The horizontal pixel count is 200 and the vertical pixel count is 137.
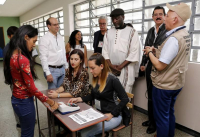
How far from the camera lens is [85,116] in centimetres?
125

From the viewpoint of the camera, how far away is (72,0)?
4.29 meters

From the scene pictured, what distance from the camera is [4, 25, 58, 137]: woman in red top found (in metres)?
1.18

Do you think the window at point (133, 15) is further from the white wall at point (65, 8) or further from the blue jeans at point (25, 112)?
the blue jeans at point (25, 112)

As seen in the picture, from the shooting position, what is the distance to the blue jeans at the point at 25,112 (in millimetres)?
1299

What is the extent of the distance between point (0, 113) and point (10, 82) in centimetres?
200

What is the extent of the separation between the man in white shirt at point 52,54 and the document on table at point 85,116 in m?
1.11

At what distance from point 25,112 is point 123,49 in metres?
1.52

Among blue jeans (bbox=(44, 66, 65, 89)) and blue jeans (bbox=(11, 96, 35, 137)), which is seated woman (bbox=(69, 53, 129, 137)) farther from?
blue jeans (bbox=(44, 66, 65, 89))

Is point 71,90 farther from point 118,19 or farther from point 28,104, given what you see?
point 118,19

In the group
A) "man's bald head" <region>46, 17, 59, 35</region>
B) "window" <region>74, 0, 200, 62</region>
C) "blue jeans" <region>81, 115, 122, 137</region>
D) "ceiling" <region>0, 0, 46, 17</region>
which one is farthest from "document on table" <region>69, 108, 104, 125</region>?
"ceiling" <region>0, 0, 46, 17</region>

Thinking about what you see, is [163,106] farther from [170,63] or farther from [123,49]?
[123,49]

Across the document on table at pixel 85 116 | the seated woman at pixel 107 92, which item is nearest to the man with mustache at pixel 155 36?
the seated woman at pixel 107 92

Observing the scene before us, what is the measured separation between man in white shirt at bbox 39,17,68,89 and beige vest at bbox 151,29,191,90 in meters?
1.45

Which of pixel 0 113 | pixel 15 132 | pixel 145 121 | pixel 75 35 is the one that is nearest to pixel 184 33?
pixel 145 121
